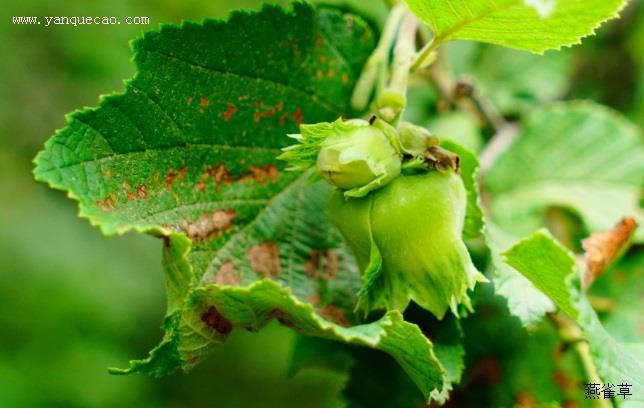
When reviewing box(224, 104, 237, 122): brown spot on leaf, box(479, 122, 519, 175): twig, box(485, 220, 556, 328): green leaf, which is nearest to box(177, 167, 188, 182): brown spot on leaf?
box(224, 104, 237, 122): brown spot on leaf

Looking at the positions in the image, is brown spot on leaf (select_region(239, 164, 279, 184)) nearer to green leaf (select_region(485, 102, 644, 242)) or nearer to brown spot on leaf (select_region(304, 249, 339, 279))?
brown spot on leaf (select_region(304, 249, 339, 279))

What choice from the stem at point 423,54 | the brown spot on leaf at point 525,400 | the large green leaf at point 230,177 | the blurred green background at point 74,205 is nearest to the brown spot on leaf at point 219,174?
the large green leaf at point 230,177

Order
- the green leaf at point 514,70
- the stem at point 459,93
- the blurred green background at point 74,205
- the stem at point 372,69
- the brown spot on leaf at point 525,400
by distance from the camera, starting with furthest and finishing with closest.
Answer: the blurred green background at point 74,205, the green leaf at point 514,70, the stem at point 459,93, the brown spot on leaf at point 525,400, the stem at point 372,69

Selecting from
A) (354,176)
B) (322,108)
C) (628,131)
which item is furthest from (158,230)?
(628,131)

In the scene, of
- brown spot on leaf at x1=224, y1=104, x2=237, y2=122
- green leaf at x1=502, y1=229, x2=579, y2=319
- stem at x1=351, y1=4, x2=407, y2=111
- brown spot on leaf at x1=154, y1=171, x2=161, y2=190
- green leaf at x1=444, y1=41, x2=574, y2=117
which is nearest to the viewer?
green leaf at x1=502, y1=229, x2=579, y2=319

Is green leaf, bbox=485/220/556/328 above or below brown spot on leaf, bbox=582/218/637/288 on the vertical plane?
above

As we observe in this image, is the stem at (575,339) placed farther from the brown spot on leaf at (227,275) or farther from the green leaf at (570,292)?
the brown spot on leaf at (227,275)
